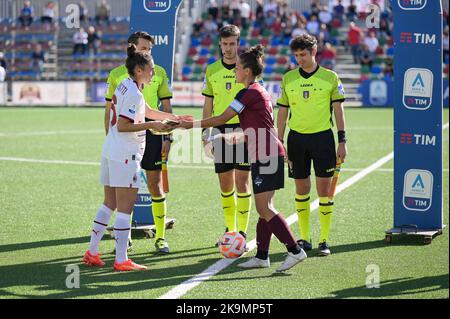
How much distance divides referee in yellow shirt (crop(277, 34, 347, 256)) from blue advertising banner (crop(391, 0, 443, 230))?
1068 millimetres

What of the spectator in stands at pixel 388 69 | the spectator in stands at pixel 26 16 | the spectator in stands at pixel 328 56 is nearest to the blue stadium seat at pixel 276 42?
the spectator in stands at pixel 328 56

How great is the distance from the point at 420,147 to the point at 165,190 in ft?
10.2

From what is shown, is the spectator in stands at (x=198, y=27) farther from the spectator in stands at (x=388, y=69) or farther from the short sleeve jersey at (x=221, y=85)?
the short sleeve jersey at (x=221, y=85)

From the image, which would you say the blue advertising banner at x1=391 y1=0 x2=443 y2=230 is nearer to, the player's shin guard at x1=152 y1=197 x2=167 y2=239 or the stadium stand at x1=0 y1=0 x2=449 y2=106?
the player's shin guard at x1=152 y1=197 x2=167 y2=239

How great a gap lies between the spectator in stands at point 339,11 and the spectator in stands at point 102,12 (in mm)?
11442

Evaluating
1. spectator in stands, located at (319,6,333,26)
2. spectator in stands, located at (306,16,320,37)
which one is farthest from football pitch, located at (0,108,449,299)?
spectator in stands, located at (319,6,333,26)

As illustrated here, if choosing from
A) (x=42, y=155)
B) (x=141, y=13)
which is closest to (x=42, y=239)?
(x=141, y=13)

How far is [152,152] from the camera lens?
32.1 feet

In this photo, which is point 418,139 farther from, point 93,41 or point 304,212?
point 93,41

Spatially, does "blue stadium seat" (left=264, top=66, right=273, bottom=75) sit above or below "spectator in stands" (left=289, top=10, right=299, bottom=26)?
below

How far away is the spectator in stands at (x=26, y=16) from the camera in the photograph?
4369 centimetres

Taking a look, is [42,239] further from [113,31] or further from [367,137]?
[113,31]

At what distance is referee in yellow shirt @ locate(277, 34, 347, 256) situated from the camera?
31.4 feet

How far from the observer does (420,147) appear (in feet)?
33.8
